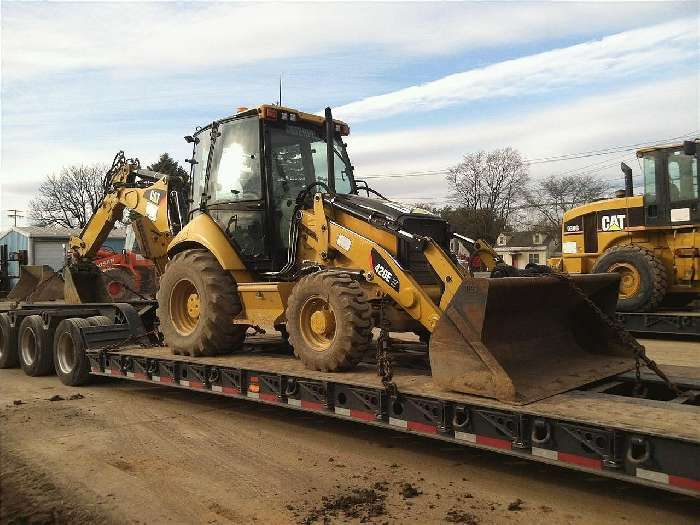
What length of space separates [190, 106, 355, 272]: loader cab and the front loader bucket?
2.82 metres

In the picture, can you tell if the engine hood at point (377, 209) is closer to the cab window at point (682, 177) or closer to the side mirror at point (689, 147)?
the side mirror at point (689, 147)

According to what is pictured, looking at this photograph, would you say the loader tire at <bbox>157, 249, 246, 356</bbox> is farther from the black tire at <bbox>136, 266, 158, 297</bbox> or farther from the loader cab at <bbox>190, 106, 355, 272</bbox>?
the black tire at <bbox>136, 266, 158, 297</bbox>

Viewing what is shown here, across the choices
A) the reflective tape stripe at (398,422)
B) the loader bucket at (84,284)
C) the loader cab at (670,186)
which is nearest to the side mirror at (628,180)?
the loader cab at (670,186)

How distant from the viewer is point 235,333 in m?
7.36

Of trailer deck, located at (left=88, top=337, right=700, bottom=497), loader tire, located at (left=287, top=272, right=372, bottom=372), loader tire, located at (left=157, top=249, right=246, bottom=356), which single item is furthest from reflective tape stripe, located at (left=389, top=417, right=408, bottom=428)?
loader tire, located at (left=157, top=249, right=246, bottom=356)

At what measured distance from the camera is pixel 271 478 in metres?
5.01

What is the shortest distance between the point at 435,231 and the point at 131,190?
16.9ft

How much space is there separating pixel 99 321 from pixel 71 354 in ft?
2.02

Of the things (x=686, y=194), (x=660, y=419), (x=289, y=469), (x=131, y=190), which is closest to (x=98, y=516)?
(x=289, y=469)

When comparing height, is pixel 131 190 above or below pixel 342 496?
above

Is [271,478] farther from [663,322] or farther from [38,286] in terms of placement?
[663,322]

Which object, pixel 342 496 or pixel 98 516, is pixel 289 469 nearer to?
pixel 342 496

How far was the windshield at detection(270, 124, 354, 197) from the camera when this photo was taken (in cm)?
736

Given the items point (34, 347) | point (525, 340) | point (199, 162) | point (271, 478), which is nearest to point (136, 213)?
point (199, 162)
